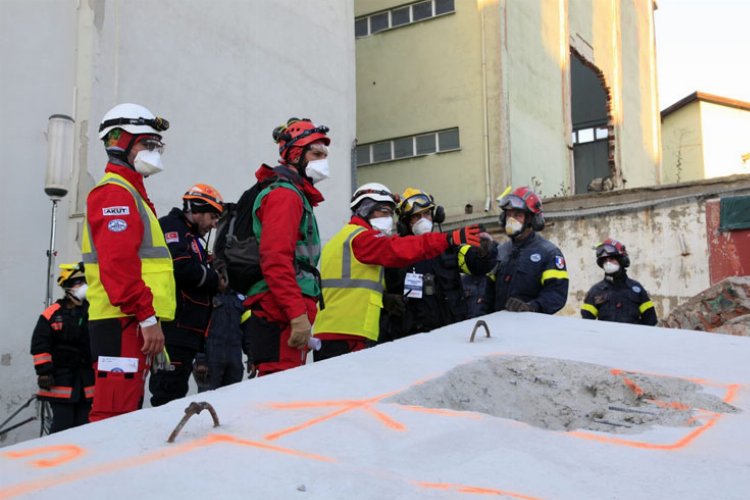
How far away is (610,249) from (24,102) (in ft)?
18.5

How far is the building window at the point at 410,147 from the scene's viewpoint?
15226 mm

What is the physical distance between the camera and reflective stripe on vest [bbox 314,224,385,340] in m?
3.81

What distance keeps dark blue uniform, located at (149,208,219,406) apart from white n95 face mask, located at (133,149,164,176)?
2.67 ft

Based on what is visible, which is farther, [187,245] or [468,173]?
[468,173]

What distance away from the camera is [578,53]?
18.6 metres

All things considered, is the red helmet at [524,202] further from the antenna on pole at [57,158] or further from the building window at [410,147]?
the building window at [410,147]

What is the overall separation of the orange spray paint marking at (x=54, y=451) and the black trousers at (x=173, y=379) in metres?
2.22

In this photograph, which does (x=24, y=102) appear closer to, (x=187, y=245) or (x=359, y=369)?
(x=187, y=245)

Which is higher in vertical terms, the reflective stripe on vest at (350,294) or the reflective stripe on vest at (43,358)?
the reflective stripe on vest at (350,294)

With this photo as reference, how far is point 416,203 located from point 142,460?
311cm

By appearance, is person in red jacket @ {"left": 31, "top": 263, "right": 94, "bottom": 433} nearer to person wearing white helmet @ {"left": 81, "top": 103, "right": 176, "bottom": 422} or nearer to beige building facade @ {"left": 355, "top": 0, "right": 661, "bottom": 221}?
person wearing white helmet @ {"left": 81, "top": 103, "right": 176, "bottom": 422}

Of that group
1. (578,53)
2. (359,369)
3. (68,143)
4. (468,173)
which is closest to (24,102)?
(68,143)

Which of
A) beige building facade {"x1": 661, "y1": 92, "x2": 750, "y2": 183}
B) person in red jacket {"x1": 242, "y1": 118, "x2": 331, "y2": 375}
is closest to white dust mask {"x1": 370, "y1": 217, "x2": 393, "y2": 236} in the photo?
person in red jacket {"x1": 242, "y1": 118, "x2": 331, "y2": 375}

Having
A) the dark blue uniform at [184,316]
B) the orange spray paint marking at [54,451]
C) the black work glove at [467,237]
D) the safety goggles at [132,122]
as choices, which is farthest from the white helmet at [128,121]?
the orange spray paint marking at [54,451]
